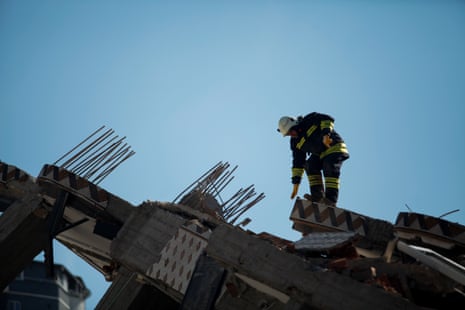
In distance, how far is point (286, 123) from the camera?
47.7ft

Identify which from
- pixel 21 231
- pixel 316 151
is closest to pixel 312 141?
pixel 316 151

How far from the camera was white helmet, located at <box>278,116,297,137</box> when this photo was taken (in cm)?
1452

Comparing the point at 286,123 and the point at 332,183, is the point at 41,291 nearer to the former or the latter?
the point at 286,123

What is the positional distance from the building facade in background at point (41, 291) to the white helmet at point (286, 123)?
19.0 meters

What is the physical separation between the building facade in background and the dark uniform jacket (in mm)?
19060

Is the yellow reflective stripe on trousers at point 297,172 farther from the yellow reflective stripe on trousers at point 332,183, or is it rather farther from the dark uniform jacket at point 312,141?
the yellow reflective stripe on trousers at point 332,183

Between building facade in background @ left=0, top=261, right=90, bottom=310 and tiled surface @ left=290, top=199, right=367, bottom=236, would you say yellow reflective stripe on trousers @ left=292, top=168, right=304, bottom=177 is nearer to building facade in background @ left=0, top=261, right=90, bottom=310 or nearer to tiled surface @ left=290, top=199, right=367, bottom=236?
tiled surface @ left=290, top=199, right=367, bottom=236

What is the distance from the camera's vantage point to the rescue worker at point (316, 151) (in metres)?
13.2

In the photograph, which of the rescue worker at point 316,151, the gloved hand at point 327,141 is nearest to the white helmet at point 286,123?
the rescue worker at point 316,151

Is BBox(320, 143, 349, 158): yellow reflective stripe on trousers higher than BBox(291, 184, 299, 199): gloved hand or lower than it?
higher

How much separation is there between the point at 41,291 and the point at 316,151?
73.7 feet

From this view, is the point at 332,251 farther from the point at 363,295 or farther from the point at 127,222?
the point at 127,222

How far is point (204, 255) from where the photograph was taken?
967 centimetres

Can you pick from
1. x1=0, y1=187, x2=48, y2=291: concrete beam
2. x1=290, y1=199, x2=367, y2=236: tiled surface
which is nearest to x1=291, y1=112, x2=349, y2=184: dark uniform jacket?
x1=290, y1=199, x2=367, y2=236: tiled surface
